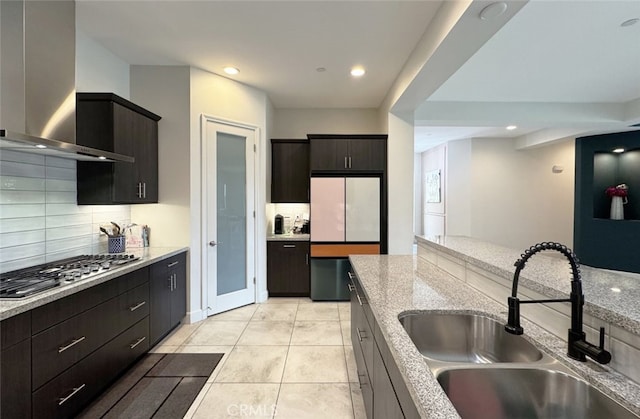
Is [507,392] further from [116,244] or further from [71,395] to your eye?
[116,244]

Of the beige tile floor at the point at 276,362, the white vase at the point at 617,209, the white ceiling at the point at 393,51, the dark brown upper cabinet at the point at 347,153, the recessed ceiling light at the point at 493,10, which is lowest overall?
the beige tile floor at the point at 276,362

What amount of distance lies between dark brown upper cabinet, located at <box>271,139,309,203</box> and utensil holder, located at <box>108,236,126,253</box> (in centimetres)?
212

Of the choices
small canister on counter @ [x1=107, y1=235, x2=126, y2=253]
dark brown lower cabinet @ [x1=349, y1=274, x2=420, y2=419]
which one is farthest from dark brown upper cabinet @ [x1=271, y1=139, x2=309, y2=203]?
dark brown lower cabinet @ [x1=349, y1=274, x2=420, y2=419]

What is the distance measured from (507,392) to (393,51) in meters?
3.00

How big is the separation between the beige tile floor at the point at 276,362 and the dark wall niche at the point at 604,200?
18.1 ft

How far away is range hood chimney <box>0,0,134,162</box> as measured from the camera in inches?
71.3

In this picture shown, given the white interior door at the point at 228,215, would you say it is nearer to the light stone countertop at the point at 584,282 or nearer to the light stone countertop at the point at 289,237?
the light stone countertop at the point at 289,237

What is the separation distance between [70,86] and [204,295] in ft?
7.74

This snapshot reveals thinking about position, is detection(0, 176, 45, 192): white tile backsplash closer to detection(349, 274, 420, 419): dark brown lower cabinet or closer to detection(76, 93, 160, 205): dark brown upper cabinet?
detection(76, 93, 160, 205): dark brown upper cabinet

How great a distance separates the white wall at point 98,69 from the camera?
9.00 ft

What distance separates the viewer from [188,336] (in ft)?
10.1

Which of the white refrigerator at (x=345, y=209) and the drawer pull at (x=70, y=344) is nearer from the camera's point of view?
the drawer pull at (x=70, y=344)

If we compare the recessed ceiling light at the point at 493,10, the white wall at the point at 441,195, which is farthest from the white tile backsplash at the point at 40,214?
the white wall at the point at 441,195

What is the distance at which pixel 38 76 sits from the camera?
1.96 metres
